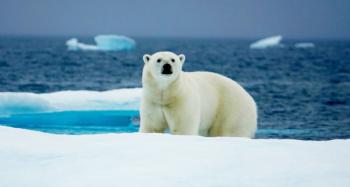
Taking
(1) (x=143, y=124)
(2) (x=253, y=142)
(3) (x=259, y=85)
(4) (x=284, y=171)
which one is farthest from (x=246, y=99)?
(3) (x=259, y=85)

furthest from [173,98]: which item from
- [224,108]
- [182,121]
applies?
[224,108]

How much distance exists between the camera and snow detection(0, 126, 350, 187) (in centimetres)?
308

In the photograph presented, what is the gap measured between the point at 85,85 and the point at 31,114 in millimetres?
14720

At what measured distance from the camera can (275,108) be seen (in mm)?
17062

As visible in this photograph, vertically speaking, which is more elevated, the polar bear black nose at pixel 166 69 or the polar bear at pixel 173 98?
the polar bear black nose at pixel 166 69

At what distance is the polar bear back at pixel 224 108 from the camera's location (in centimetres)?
593

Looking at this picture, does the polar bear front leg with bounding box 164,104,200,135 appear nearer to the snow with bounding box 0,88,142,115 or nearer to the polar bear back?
the polar bear back

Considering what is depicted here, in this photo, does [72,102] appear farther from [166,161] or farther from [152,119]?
[166,161]

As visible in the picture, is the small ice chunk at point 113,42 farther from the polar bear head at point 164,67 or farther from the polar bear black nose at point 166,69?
the polar bear black nose at point 166,69

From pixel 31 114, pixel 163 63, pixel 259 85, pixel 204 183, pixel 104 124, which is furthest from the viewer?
pixel 259 85

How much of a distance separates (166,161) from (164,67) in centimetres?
196

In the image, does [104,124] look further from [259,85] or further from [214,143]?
[259,85]

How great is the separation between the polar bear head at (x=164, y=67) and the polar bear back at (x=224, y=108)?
1.66ft

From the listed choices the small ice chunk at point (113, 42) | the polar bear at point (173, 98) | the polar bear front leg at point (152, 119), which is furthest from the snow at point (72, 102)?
the small ice chunk at point (113, 42)
